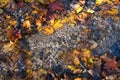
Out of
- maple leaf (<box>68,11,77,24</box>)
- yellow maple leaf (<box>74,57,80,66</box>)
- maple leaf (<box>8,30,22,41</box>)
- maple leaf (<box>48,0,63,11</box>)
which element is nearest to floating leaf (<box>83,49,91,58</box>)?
yellow maple leaf (<box>74,57,80,66</box>)

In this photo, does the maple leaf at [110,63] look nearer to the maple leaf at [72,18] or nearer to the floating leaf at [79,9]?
the maple leaf at [72,18]

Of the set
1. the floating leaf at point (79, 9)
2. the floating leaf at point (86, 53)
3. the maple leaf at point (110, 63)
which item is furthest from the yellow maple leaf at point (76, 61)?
the floating leaf at point (79, 9)

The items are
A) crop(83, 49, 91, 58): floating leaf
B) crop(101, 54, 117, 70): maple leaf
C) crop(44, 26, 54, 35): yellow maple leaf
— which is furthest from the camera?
crop(44, 26, 54, 35): yellow maple leaf

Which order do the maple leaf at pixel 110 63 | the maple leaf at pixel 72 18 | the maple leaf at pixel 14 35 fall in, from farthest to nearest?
1. the maple leaf at pixel 72 18
2. the maple leaf at pixel 14 35
3. the maple leaf at pixel 110 63

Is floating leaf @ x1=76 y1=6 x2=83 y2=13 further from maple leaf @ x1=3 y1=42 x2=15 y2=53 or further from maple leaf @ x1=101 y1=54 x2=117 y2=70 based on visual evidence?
maple leaf @ x1=3 y1=42 x2=15 y2=53

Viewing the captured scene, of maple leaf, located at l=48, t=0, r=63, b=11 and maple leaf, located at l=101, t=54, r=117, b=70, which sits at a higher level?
maple leaf, located at l=48, t=0, r=63, b=11

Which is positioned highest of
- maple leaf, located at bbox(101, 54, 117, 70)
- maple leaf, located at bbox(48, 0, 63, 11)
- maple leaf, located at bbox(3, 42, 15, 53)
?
maple leaf, located at bbox(48, 0, 63, 11)

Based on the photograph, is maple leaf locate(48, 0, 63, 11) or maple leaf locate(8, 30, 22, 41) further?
maple leaf locate(48, 0, 63, 11)

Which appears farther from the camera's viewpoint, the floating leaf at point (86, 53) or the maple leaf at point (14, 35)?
the maple leaf at point (14, 35)

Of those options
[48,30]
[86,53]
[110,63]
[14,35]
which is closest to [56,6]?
[48,30]

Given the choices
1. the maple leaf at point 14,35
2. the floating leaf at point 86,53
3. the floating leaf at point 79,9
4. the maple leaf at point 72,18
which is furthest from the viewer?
the floating leaf at point 79,9
